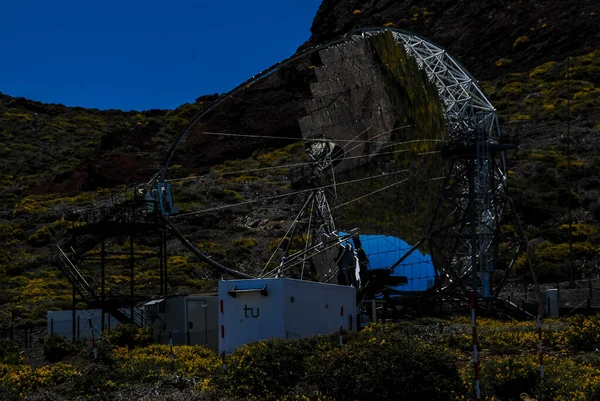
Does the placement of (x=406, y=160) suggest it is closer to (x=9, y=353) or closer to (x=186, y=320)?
(x=186, y=320)

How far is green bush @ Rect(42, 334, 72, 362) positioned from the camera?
81.6 feet

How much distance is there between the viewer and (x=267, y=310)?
2223cm

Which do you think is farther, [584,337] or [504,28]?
[504,28]

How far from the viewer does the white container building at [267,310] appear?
22.1m

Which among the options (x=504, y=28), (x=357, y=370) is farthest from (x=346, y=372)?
(x=504, y=28)

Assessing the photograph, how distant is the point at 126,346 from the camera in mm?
25750

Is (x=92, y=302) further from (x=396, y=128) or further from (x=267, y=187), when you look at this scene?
(x=267, y=187)

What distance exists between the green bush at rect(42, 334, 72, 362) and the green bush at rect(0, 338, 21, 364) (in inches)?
32.5

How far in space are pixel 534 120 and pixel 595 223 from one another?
24233 mm

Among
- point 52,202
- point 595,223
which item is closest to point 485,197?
point 595,223

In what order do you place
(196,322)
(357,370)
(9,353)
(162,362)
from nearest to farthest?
(357,370)
(162,362)
(9,353)
(196,322)

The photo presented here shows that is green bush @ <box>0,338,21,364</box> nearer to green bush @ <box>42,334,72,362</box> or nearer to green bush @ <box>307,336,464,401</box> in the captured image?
green bush @ <box>42,334,72,362</box>

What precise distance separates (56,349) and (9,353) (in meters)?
1.51

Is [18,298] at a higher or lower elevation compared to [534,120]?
lower
